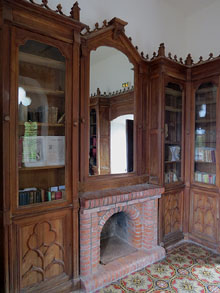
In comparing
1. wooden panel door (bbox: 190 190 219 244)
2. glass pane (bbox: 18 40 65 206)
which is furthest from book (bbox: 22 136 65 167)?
wooden panel door (bbox: 190 190 219 244)

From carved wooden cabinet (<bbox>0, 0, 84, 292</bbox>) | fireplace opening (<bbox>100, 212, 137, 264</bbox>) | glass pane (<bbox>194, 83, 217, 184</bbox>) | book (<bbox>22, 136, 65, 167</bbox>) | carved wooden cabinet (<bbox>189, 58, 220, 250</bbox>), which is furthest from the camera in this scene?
glass pane (<bbox>194, 83, 217, 184</bbox>)

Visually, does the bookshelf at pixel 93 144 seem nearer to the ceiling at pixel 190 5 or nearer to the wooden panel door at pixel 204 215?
the wooden panel door at pixel 204 215

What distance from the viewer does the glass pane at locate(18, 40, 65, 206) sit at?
1834 millimetres

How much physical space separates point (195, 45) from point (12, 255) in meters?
3.95

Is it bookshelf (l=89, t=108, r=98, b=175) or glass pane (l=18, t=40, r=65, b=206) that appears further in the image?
bookshelf (l=89, t=108, r=98, b=175)

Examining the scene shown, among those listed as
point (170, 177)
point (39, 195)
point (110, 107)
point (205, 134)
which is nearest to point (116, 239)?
point (170, 177)

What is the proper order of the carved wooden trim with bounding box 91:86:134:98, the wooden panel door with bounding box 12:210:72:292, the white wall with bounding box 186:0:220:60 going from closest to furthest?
the wooden panel door with bounding box 12:210:72:292 → the carved wooden trim with bounding box 91:86:134:98 → the white wall with bounding box 186:0:220:60

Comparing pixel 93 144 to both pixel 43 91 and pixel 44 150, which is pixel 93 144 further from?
pixel 43 91

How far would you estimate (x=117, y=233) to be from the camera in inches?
119

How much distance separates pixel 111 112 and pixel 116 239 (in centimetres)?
183

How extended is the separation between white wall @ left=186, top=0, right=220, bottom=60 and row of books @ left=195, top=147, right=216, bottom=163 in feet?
4.97

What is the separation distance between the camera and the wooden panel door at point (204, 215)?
2.86m

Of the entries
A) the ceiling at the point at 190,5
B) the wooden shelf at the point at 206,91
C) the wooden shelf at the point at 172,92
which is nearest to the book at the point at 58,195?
the wooden shelf at the point at 172,92

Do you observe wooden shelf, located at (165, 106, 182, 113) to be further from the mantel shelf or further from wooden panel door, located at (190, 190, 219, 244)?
wooden panel door, located at (190, 190, 219, 244)
